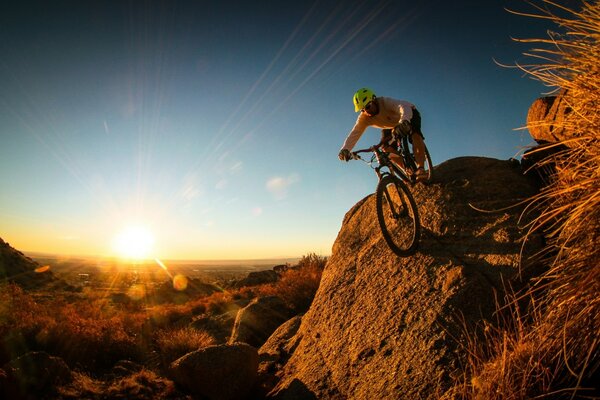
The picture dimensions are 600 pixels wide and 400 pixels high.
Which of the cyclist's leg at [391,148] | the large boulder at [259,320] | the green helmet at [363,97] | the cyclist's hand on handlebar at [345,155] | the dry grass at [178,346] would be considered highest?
the green helmet at [363,97]

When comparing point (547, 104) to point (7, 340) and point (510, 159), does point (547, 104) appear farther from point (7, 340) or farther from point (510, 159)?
point (7, 340)

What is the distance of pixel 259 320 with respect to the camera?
9.74 metres

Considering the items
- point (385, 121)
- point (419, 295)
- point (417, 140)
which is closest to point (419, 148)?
point (417, 140)

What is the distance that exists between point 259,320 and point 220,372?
160 inches

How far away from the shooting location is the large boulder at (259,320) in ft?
30.2

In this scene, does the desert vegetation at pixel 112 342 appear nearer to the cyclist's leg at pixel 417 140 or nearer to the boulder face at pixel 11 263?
the cyclist's leg at pixel 417 140

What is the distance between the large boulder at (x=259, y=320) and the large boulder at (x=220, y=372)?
3076mm

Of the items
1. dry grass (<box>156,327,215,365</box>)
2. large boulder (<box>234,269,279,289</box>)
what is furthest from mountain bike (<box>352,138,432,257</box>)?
large boulder (<box>234,269,279,289</box>)

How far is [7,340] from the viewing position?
7.99m

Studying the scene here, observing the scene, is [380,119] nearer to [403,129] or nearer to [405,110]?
[405,110]

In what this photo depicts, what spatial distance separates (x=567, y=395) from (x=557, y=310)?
62 centimetres

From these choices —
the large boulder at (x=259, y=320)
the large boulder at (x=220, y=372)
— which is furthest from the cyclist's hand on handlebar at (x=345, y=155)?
the large boulder at (x=259, y=320)

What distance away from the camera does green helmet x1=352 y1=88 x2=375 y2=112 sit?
678 cm

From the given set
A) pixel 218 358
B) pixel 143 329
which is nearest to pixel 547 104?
pixel 218 358
